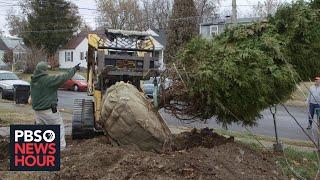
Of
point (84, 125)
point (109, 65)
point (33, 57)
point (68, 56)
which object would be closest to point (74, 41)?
point (68, 56)

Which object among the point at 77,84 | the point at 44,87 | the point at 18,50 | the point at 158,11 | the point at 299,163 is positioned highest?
the point at 158,11

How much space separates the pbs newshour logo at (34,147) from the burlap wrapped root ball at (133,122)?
2.42m

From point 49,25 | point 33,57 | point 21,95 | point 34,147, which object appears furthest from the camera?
point 49,25

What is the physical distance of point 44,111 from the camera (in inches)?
399

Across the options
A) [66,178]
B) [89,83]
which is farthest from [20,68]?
[66,178]

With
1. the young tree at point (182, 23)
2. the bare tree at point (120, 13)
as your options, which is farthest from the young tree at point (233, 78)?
the bare tree at point (120, 13)

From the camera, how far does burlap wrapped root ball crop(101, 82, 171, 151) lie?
28.9ft

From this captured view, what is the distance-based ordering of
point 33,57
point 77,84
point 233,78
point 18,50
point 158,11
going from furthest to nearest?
1. point 158,11
2. point 18,50
3. point 33,57
4. point 77,84
5. point 233,78

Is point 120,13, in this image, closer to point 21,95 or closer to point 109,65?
point 21,95

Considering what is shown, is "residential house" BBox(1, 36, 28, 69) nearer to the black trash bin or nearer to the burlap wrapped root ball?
the black trash bin

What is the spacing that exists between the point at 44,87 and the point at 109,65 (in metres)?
1.33

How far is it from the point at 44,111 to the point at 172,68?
105 inches

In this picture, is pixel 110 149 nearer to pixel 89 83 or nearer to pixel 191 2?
pixel 89 83

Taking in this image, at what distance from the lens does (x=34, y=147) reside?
632 cm
